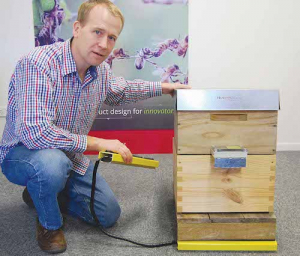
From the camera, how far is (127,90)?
1.43m

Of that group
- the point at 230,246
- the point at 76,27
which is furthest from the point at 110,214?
the point at 76,27

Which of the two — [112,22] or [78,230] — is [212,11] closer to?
[112,22]

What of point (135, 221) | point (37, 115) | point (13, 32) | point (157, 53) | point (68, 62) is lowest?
point (135, 221)

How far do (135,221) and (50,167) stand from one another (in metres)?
0.48

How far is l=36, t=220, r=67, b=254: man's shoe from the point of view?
3.67 ft

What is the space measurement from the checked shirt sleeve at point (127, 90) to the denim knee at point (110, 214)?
447 mm

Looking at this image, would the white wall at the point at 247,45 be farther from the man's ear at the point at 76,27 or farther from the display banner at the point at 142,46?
the man's ear at the point at 76,27

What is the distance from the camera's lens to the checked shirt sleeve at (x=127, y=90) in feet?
4.59

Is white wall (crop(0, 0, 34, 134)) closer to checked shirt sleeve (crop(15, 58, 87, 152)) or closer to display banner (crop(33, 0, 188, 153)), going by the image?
display banner (crop(33, 0, 188, 153))

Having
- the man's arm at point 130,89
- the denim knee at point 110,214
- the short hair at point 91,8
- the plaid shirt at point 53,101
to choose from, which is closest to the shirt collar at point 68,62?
the plaid shirt at point 53,101

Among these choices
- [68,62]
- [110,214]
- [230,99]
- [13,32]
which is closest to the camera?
[230,99]

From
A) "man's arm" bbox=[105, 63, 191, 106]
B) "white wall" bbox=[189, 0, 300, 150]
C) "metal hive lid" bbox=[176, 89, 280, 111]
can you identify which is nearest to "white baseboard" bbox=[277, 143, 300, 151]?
"white wall" bbox=[189, 0, 300, 150]

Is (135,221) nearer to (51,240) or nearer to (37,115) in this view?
(51,240)

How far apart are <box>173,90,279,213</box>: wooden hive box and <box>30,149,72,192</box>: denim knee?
15.9 inches
